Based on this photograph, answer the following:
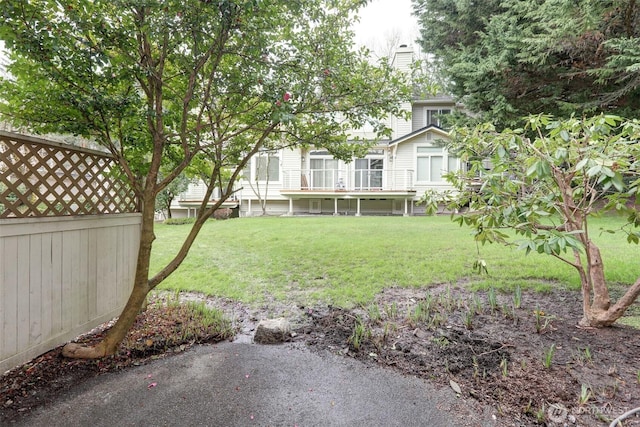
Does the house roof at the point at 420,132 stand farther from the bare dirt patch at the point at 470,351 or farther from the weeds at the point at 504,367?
the weeds at the point at 504,367

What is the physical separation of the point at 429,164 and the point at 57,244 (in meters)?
15.4

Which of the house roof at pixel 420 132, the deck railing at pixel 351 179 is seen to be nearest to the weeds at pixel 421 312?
the deck railing at pixel 351 179

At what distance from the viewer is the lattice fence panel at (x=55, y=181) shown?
2.42 metres

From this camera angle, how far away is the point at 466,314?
361cm

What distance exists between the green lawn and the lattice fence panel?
1.95 meters

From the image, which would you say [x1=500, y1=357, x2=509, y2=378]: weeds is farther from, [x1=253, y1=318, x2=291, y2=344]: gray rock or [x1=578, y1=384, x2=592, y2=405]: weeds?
[x1=253, y1=318, x2=291, y2=344]: gray rock

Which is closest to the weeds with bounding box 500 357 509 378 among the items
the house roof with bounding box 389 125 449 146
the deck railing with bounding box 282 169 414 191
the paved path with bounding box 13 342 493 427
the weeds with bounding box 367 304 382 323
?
the paved path with bounding box 13 342 493 427

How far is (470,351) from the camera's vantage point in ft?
9.27

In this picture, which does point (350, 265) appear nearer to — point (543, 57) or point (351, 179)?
point (543, 57)

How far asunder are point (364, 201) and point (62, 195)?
14.1 meters

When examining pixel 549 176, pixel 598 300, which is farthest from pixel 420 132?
pixel 549 176

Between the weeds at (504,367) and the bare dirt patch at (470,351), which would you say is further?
the weeds at (504,367)

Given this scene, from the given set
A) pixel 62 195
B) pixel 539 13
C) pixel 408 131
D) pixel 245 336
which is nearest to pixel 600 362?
pixel 245 336

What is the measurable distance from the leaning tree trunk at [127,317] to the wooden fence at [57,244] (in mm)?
Answer: 205
